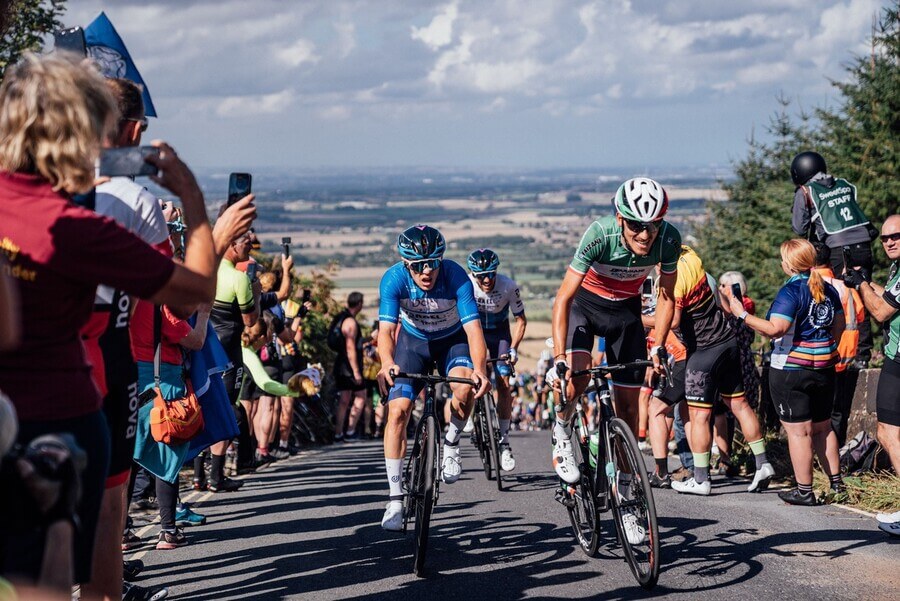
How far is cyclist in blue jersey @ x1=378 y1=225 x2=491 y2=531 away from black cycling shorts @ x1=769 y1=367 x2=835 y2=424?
278 cm

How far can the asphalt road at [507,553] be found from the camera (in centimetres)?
606

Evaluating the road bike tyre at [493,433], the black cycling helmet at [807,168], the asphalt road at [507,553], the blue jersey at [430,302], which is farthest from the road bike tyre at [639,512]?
the black cycling helmet at [807,168]

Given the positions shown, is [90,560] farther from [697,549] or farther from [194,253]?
[697,549]

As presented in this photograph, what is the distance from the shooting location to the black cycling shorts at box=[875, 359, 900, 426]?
7.37 m

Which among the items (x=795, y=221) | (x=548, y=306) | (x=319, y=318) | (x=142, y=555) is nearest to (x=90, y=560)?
(x=142, y=555)

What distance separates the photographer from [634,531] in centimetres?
607

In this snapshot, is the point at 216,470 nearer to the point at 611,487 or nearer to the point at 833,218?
the point at 611,487

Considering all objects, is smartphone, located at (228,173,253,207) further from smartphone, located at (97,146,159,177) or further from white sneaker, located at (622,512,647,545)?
white sneaker, located at (622,512,647,545)

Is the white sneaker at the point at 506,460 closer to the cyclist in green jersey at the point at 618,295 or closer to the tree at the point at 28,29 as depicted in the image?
the cyclist in green jersey at the point at 618,295

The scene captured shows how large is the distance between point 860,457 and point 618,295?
3.28m

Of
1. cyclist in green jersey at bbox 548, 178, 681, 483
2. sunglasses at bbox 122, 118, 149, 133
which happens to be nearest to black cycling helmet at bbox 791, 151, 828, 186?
cyclist in green jersey at bbox 548, 178, 681, 483

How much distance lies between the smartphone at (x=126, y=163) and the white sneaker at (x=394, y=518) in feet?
13.7

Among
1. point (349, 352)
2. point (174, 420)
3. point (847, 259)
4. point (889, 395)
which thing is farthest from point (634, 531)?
point (349, 352)

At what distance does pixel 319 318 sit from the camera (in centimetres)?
2284
